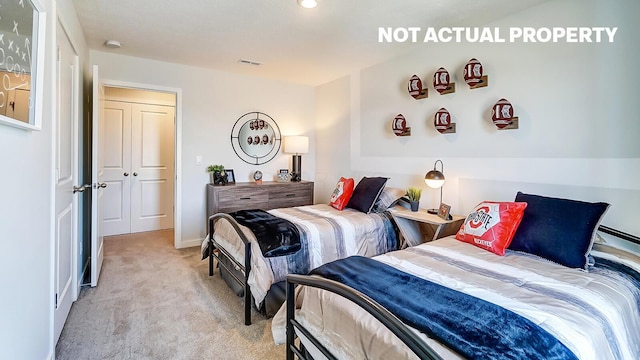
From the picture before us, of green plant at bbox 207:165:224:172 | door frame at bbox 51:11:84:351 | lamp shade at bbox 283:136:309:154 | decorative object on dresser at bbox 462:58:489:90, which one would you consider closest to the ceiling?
decorative object on dresser at bbox 462:58:489:90

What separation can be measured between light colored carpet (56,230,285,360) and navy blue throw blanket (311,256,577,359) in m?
0.94

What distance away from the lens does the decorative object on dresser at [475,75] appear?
2824mm

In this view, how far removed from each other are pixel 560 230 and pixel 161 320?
281 centimetres

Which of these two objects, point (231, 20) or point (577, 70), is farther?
point (231, 20)

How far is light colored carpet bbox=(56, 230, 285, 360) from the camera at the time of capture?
2.01 meters

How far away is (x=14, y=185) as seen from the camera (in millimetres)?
1272

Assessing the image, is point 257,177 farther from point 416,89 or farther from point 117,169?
point 416,89

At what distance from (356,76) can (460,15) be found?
70.6 inches

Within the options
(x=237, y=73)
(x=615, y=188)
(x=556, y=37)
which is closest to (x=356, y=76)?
(x=237, y=73)

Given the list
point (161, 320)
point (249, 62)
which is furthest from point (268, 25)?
point (161, 320)

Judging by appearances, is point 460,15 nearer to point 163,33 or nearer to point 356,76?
point 356,76

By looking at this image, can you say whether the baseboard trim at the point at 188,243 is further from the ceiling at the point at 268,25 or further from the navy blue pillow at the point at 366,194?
the ceiling at the point at 268,25

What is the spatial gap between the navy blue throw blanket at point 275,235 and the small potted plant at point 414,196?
52.3 inches

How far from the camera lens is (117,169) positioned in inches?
190
